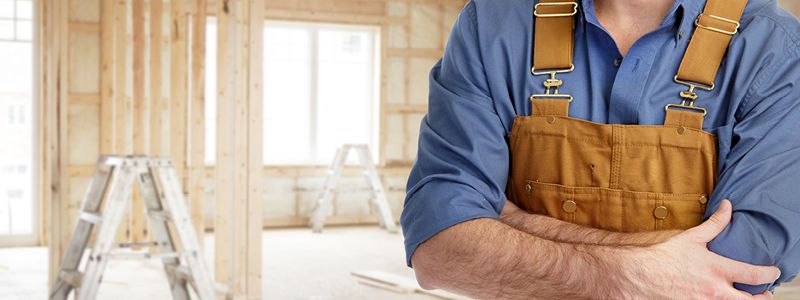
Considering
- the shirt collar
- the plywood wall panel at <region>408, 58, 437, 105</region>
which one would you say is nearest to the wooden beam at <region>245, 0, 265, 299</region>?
the shirt collar

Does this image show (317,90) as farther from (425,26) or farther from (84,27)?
(84,27)

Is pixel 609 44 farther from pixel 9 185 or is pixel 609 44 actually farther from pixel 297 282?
pixel 9 185

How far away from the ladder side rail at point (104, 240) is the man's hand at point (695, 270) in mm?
3732

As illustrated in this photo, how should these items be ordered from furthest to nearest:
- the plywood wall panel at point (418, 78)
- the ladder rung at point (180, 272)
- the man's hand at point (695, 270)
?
the plywood wall panel at point (418, 78), the ladder rung at point (180, 272), the man's hand at point (695, 270)

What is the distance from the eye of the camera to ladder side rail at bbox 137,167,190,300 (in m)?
4.90

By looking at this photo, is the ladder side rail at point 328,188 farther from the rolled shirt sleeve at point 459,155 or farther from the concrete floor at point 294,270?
the rolled shirt sleeve at point 459,155

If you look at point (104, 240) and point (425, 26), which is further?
point (425, 26)

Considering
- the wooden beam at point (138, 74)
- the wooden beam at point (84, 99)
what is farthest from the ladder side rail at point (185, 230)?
the wooden beam at point (84, 99)

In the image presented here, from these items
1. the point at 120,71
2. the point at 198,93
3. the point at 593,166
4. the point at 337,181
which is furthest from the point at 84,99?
the point at 593,166

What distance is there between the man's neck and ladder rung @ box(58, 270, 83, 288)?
3807mm

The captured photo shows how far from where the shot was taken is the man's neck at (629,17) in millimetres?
1705

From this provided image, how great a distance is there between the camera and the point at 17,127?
8727 mm

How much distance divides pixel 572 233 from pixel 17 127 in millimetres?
8266

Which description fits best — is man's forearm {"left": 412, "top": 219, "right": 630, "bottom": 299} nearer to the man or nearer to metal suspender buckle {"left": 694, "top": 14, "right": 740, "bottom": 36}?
the man
